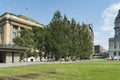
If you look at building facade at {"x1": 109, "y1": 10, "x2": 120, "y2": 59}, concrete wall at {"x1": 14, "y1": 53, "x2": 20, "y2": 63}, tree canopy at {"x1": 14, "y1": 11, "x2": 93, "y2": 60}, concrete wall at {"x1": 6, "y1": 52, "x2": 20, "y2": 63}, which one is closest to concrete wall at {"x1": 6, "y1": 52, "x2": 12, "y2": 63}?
concrete wall at {"x1": 6, "y1": 52, "x2": 20, "y2": 63}

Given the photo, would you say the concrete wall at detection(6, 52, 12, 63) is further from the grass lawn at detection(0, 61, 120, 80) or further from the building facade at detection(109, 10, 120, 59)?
the building facade at detection(109, 10, 120, 59)

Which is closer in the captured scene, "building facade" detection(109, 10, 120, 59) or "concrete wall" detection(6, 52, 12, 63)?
"concrete wall" detection(6, 52, 12, 63)

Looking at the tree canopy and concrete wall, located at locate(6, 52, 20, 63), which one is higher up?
the tree canopy

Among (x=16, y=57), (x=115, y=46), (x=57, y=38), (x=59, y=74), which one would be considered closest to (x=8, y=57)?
(x=16, y=57)

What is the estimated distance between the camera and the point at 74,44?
72688 mm

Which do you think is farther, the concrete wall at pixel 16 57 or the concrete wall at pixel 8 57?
the concrete wall at pixel 16 57

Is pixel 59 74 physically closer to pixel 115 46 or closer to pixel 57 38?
pixel 57 38

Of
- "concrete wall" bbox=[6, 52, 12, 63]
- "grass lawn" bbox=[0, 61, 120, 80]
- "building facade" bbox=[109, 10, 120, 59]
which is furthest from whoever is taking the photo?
"building facade" bbox=[109, 10, 120, 59]

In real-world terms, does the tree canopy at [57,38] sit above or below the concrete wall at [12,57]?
above

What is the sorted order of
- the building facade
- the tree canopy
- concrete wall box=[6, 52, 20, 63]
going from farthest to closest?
the building facade < the tree canopy < concrete wall box=[6, 52, 20, 63]

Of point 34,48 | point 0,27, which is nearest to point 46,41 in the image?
point 34,48

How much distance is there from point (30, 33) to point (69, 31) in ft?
37.9

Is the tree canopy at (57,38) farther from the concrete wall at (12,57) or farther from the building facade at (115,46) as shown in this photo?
the building facade at (115,46)

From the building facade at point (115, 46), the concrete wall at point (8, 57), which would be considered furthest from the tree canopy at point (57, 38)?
the building facade at point (115, 46)
